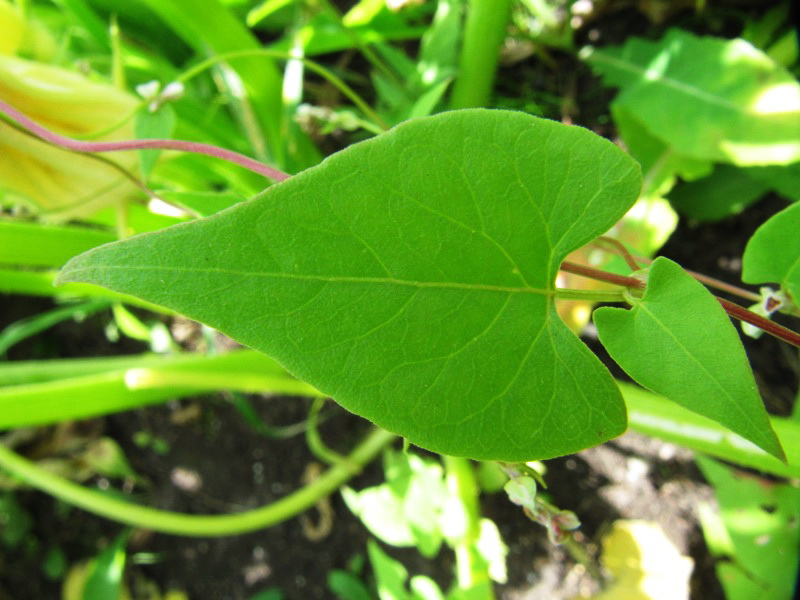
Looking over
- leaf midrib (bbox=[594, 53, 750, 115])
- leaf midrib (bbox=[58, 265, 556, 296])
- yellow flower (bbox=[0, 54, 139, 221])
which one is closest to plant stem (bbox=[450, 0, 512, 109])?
leaf midrib (bbox=[594, 53, 750, 115])

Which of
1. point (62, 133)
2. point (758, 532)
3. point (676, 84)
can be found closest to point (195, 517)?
point (62, 133)

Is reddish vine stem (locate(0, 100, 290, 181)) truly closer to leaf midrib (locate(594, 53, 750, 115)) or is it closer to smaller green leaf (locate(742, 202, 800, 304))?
smaller green leaf (locate(742, 202, 800, 304))

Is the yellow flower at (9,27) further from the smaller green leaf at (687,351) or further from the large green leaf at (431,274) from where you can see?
the smaller green leaf at (687,351)

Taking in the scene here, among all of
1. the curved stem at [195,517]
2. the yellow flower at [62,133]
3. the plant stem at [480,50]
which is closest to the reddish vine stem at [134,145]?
the yellow flower at [62,133]

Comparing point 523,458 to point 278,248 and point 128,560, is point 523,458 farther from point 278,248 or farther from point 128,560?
point 128,560

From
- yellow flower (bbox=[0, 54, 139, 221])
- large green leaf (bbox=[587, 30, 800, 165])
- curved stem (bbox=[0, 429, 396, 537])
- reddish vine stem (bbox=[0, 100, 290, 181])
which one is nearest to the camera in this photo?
reddish vine stem (bbox=[0, 100, 290, 181])

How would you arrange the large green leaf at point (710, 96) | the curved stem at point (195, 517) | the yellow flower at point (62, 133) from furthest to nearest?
the curved stem at point (195, 517) → the large green leaf at point (710, 96) → the yellow flower at point (62, 133)
